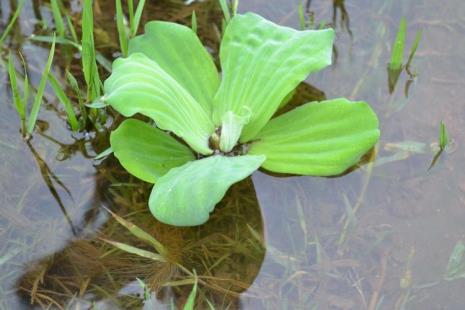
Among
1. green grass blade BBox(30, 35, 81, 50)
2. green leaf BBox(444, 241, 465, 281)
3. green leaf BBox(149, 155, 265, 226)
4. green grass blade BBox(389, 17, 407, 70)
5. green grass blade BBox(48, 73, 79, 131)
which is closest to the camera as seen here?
green leaf BBox(149, 155, 265, 226)

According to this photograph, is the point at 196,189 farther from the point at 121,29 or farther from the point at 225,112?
the point at 121,29

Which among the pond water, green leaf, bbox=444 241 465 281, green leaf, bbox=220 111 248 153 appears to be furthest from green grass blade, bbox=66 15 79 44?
green leaf, bbox=444 241 465 281

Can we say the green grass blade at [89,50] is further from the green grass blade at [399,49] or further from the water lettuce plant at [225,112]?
the green grass blade at [399,49]

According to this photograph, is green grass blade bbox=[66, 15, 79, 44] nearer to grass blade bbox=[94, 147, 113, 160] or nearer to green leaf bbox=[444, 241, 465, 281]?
grass blade bbox=[94, 147, 113, 160]

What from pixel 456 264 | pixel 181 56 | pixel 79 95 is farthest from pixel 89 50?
pixel 456 264

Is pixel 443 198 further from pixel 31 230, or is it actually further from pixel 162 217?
pixel 31 230

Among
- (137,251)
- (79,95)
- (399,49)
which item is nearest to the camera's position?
(137,251)

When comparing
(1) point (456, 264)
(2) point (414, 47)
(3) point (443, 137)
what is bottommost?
(1) point (456, 264)
